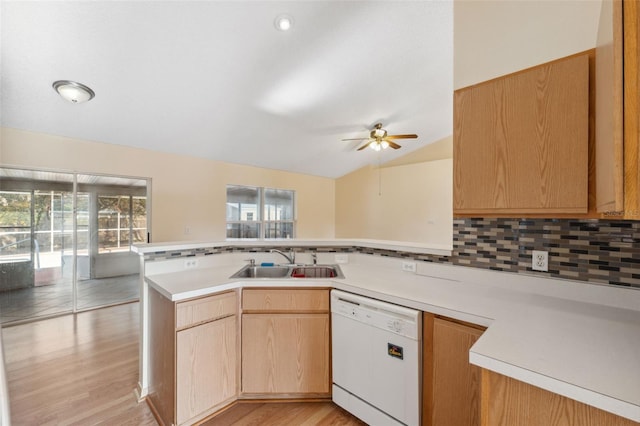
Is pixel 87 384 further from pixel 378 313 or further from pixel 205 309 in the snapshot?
pixel 378 313

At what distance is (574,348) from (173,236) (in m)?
4.92

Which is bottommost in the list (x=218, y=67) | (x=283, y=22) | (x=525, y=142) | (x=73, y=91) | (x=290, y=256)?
(x=290, y=256)

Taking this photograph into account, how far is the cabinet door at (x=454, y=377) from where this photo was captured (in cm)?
124

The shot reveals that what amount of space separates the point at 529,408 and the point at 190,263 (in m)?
2.21

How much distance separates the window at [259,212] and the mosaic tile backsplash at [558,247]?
4.45 metres

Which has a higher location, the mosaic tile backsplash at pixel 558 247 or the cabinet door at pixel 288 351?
the mosaic tile backsplash at pixel 558 247

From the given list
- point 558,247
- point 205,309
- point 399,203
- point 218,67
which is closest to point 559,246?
point 558,247

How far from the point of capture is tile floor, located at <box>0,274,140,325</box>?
11.2 feet

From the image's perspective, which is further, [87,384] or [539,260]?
[87,384]

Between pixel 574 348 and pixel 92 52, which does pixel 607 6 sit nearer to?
pixel 574 348

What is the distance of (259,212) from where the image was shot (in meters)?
5.84

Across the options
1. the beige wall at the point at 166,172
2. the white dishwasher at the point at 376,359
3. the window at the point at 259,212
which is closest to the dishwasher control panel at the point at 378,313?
the white dishwasher at the point at 376,359

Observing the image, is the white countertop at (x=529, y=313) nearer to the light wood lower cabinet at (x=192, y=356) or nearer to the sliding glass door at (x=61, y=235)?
the light wood lower cabinet at (x=192, y=356)

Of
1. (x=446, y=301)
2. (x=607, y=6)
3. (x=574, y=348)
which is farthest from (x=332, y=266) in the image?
(x=607, y=6)
